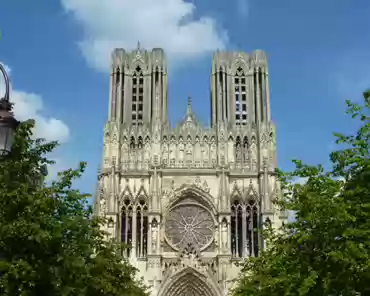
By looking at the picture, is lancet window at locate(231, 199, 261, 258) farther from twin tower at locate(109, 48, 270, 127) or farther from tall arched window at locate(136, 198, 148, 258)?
twin tower at locate(109, 48, 270, 127)

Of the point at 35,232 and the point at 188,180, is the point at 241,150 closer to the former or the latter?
the point at 188,180

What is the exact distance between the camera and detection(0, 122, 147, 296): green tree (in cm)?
1388

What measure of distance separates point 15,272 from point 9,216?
197 centimetres

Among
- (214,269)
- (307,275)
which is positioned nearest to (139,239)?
(214,269)

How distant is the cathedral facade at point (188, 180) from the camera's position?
137ft

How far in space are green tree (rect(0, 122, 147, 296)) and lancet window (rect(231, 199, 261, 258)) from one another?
26376 mm

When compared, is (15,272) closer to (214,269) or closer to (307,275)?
(307,275)

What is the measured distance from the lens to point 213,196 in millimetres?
43750

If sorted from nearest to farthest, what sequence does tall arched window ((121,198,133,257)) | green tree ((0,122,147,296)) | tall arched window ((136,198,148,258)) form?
green tree ((0,122,147,296))
tall arched window ((136,198,148,258))
tall arched window ((121,198,133,257))

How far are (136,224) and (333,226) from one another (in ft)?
93.1

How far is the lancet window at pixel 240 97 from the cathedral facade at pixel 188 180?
8 cm

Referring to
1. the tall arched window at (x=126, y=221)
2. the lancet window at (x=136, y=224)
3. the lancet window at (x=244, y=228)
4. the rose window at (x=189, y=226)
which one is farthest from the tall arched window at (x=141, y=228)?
the lancet window at (x=244, y=228)

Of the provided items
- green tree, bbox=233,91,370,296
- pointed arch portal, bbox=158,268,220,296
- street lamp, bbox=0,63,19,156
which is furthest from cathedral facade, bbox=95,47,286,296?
street lamp, bbox=0,63,19,156

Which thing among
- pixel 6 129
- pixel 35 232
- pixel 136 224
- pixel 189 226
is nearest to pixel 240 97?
pixel 189 226
